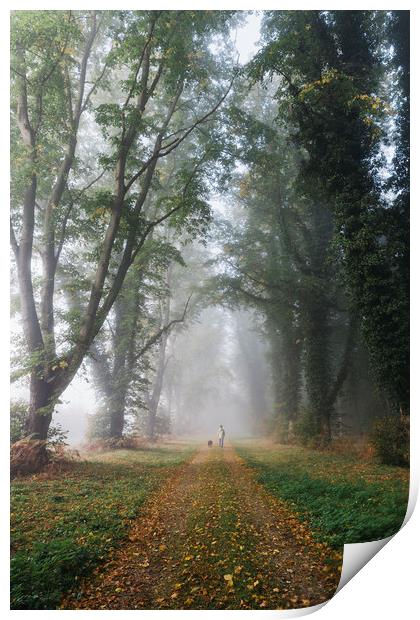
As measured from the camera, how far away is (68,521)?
14.8 feet

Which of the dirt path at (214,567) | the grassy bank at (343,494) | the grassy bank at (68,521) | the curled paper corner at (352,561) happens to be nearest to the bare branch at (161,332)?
the grassy bank at (68,521)

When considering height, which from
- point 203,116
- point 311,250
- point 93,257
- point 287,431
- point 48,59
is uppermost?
point 48,59

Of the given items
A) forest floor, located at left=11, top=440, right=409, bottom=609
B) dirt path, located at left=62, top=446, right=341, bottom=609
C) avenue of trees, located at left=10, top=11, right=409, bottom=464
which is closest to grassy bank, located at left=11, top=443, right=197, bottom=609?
forest floor, located at left=11, top=440, right=409, bottom=609

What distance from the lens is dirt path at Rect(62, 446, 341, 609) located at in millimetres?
3705

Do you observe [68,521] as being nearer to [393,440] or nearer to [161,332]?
[161,332]

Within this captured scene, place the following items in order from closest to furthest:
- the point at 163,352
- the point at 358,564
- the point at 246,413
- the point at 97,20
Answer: the point at 358,564 → the point at 97,20 → the point at 163,352 → the point at 246,413

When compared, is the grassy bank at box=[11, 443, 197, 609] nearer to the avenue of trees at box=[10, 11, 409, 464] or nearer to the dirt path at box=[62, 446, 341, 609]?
the dirt path at box=[62, 446, 341, 609]

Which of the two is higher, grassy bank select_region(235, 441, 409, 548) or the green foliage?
the green foliage

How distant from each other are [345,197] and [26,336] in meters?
7.12

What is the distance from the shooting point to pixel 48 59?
272 inches

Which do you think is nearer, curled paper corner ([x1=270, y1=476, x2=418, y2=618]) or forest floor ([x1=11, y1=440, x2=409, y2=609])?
forest floor ([x1=11, y1=440, x2=409, y2=609])

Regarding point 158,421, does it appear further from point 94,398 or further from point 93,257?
point 93,257

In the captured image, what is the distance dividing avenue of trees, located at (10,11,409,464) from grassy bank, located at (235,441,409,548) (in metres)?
0.94

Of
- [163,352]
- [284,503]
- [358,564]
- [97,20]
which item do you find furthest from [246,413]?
[97,20]
